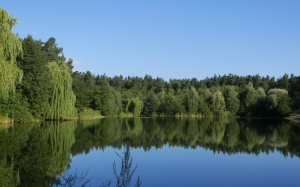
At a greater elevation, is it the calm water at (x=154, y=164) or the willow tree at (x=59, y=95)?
the willow tree at (x=59, y=95)

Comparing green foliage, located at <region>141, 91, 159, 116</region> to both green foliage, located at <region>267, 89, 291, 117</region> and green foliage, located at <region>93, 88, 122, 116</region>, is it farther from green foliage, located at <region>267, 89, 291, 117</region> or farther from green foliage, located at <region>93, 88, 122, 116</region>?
green foliage, located at <region>267, 89, 291, 117</region>

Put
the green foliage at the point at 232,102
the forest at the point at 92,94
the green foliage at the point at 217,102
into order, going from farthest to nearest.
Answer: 1. the green foliage at the point at 217,102
2. the green foliage at the point at 232,102
3. the forest at the point at 92,94

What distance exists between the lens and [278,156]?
1369 centimetres

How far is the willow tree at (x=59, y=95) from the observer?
101ft

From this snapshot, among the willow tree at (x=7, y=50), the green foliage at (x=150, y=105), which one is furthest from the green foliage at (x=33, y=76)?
the green foliage at (x=150, y=105)

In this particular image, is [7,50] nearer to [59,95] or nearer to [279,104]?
[59,95]

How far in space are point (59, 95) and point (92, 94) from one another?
19064 mm

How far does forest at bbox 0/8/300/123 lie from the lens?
2158 cm

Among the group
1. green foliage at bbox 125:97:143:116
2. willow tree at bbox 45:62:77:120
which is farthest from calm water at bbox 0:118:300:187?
green foliage at bbox 125:97:143:116

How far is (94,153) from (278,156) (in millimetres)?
8353

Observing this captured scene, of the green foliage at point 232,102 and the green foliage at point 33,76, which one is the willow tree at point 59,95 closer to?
the green foliage at point 33,76

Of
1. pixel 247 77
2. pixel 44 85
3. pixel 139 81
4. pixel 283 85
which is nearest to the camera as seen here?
pixel 44 85

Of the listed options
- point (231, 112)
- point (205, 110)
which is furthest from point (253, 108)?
point (205, 110)

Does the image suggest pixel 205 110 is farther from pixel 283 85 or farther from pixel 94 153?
pixel 94 153
